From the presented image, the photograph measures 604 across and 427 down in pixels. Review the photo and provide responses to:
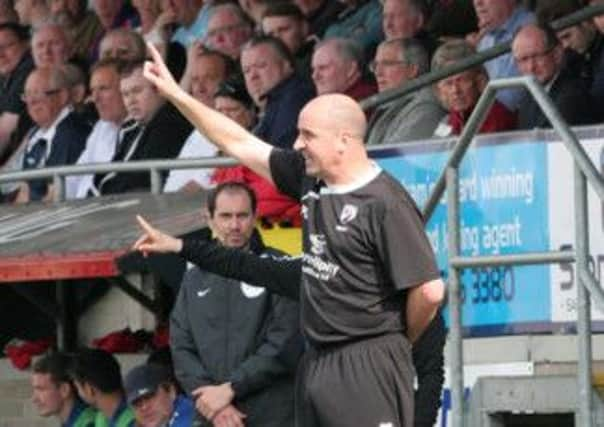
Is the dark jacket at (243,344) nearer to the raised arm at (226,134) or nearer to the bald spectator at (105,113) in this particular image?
the raised arm at (226,134)

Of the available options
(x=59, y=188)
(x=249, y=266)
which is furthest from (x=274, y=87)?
(x=249, y=266)

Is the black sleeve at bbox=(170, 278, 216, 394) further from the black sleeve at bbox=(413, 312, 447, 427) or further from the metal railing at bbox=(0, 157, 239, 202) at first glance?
the black sleeve at bbox=(413, 312, 447, 427)

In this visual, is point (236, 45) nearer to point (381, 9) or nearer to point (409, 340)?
point (381, 9)

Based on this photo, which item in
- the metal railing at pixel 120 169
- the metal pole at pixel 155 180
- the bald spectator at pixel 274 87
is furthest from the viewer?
the metal pole at pixel 155 180

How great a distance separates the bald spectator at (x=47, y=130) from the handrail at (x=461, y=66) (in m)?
3.78

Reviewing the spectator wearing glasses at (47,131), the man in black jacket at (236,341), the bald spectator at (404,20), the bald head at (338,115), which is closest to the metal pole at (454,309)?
the man in black jacket at (236,341)

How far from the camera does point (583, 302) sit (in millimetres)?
12297

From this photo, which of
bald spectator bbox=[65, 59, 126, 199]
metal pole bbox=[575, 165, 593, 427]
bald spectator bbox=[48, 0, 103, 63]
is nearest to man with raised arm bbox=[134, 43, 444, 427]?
metal pole bbox=[575, 165, 593, 427]

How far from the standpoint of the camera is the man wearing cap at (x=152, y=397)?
14742mm

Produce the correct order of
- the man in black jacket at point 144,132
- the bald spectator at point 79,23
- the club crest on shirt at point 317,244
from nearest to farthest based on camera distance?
the club crest on shirt at point 317,244 < the man in black jacket at point 144,132 < the bald spectator at point 79,23

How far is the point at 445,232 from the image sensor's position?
Result: 43.9ft

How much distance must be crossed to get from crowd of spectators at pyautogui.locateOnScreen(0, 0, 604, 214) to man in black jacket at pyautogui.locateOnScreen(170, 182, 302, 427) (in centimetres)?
120

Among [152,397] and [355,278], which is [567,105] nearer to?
[152,397]

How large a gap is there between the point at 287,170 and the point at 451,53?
4.35 m
